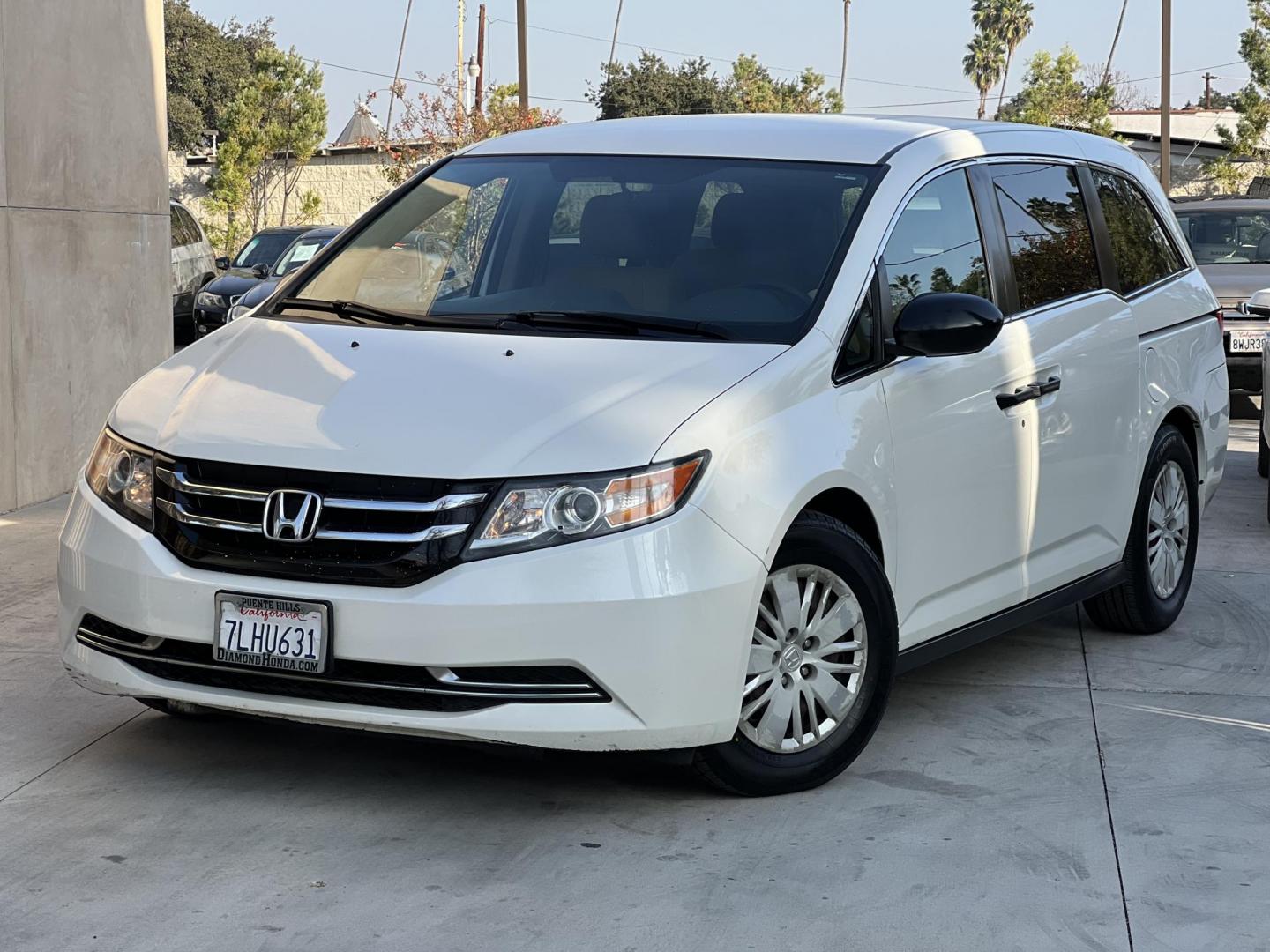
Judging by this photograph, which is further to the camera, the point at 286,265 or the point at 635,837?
the point at 286,265

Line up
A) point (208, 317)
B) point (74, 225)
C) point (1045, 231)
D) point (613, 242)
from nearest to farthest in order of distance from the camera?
point (613, 242) < point (1045, 231) < point (74, 225) < point (208, 317)

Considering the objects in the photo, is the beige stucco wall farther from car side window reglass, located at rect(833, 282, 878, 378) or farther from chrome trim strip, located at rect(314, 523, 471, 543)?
chrome trim strip, located at rect(314, 523, 471, 543)

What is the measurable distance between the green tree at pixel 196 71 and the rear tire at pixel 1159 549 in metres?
61.3

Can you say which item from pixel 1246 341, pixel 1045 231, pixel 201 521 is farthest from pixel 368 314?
pixel 1246 341

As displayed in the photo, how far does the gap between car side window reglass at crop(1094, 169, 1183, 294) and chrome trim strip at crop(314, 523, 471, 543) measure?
323 centimetres

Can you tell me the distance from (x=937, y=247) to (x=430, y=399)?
1784 mm

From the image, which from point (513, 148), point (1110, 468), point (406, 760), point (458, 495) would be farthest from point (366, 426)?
point (1110, 468)

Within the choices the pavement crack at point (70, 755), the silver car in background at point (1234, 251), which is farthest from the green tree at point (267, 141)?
the pavement crack at point (70, 755)

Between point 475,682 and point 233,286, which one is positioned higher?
point 233,286

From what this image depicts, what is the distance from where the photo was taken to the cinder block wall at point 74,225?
29.4 feet

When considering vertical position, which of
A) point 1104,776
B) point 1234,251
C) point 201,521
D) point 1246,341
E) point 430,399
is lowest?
point 1104,776

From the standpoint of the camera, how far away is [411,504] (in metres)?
4.15

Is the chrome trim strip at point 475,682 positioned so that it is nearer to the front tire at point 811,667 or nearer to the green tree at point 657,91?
the front tire at point 811,667

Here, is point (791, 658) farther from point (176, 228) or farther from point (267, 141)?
point (267, 141)
